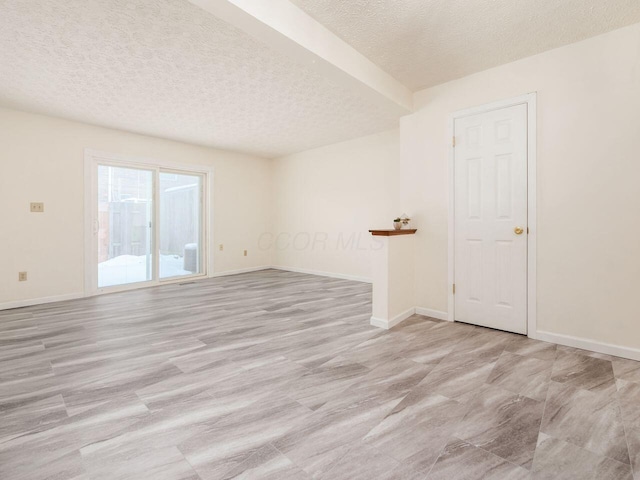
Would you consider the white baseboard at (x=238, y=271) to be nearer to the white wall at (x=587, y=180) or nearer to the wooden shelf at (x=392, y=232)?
the wooden shelf at (x=392, y=232)

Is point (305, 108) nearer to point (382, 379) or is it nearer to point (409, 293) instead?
point (409, 293)

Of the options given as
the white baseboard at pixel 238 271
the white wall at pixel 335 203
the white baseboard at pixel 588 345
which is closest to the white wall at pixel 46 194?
the white baseboard at pixel 238 271

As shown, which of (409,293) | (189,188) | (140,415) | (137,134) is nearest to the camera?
(140,415)

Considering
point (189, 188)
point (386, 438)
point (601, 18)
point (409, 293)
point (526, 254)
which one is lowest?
point (386, 438)

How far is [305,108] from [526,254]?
3.05m

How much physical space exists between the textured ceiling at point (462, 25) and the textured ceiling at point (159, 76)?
755mm

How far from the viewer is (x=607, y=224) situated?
8.20ft

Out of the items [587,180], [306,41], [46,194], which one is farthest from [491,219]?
[46,194]

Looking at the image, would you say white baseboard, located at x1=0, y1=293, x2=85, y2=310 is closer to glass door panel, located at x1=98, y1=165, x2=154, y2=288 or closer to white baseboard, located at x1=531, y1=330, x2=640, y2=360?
glass door panel, located at x1=98, y1=165, x2=154, y2=288

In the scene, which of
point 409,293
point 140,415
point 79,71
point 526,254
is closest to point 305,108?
point 79,71

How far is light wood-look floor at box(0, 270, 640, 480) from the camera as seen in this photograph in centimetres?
136

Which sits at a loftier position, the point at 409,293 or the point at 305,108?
the point at 305,108

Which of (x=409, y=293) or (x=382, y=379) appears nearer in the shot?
(x=382, y=379)

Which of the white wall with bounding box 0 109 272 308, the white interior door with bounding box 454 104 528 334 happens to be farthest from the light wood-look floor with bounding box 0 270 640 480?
the white wall with bounding box 0 109 272 308
